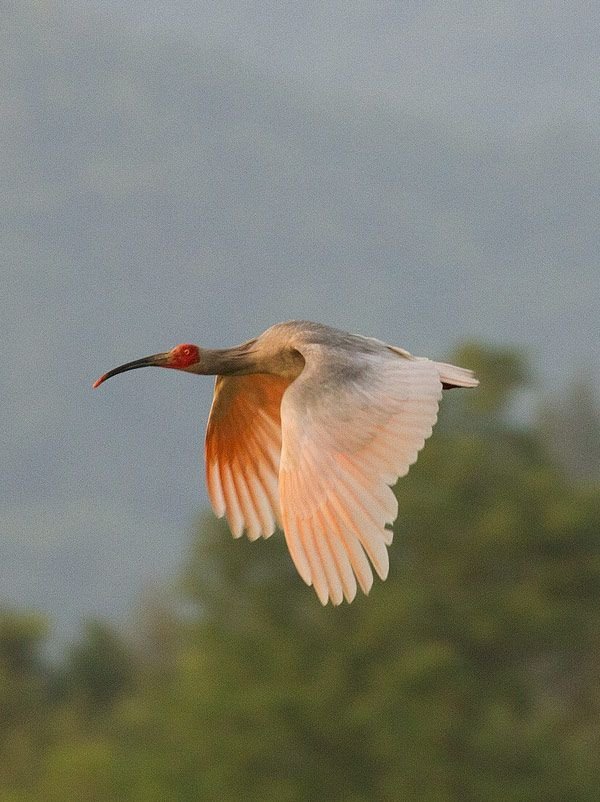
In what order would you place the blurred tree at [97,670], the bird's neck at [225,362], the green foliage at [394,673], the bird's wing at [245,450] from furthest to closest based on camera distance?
1. the blurred tree at [97,670]
2. the green foliage at [394,673]
3. the bird's wing at [245,450]
4. the bird's neck at [225,362]

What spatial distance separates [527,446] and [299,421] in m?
56.1

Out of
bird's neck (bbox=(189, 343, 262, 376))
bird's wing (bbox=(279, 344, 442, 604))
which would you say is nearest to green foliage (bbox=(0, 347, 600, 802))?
bird's neck (bbox=(189, 343, 262, 376))

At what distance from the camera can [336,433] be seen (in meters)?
8.33

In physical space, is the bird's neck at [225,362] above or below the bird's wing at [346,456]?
above

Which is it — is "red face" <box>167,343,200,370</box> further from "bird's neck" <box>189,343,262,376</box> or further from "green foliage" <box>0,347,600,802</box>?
"green foliage" <box>0,347,600,802</box>

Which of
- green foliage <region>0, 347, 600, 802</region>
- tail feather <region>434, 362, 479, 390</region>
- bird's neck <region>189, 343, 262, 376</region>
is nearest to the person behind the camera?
tail feather <region>434, 362, 479, 390</region>

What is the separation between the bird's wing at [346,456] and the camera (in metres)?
7.64

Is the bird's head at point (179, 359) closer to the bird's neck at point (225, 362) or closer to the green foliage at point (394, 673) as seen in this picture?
the bird's neck at point (225, 362)

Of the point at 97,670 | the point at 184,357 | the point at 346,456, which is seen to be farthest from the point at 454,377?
the point at 97,670

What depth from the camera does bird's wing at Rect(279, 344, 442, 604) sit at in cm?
764

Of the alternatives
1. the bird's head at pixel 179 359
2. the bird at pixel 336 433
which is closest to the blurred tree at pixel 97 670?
the bird's head at pixel 179 359

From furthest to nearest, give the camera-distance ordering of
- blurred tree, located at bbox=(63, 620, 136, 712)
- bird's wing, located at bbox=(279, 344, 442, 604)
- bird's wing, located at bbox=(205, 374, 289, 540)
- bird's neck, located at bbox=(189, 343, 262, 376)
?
blurred tree, located at bbox=(63, 620, 136, 712) → bird's wing, located at bbox=(205, 374, 289, 540) → bird's neck, located at bbox=(189, 343, 262, 376) → bird's wing, located at bbox=(279, 344, 442, 604)

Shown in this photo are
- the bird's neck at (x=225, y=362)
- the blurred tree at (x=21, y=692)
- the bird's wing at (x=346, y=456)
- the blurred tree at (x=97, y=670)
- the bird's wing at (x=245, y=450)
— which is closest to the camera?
the bird's wing at (x=346, y=456)

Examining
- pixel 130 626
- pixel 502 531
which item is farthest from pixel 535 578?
pixel 130 626
